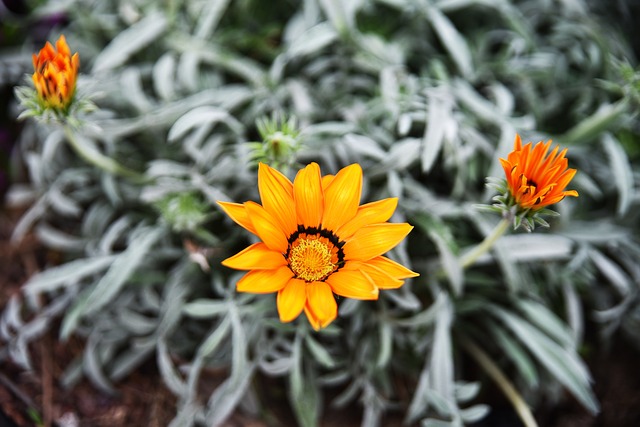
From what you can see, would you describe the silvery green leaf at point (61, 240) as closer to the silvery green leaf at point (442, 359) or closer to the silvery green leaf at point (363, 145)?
the silvery green leaf at point (363, 145)

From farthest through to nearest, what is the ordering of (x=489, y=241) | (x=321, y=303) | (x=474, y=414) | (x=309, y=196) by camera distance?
(x=474, y=414) < (x=489, y=241) < (x=309, y=196) < (x=321, y=303)

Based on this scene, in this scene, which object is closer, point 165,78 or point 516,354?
point 516,354

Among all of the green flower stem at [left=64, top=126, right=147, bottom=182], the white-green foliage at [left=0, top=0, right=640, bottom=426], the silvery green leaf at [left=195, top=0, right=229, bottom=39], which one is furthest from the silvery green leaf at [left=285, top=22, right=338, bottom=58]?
the green flower stem at [left=64, top=126, right=147, bottom=182]

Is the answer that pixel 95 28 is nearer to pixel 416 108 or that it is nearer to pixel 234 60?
pixel 234 60

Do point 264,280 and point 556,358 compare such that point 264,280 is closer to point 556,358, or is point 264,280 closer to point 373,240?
point 373,240

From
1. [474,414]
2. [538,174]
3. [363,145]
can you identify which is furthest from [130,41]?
[474,414]

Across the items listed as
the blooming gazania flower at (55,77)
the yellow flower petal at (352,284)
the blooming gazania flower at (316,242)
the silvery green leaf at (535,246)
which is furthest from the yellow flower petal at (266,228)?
the silvery green leaf at (535,246)

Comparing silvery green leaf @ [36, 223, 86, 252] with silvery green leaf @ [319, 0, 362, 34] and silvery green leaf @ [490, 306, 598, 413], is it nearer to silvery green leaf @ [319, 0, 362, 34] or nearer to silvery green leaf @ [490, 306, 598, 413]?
silvery green leaf @ [319, 0, 362, 34]
